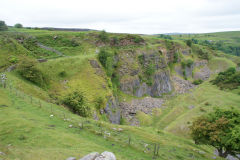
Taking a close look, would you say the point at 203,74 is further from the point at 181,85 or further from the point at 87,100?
the point at 87,100

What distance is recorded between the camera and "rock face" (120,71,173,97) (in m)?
62.6

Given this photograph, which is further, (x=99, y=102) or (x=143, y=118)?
(x=143, y=118)

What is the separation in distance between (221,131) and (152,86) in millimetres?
47103

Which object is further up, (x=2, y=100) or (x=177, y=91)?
(x=2, y=100)

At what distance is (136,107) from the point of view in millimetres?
57156

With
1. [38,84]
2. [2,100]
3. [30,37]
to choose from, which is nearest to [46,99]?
[38,84]

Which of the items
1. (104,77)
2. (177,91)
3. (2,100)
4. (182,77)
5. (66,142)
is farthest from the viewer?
(182,77)

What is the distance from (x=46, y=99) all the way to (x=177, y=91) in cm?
6122

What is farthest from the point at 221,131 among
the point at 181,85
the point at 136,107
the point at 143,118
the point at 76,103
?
the point at 181,85

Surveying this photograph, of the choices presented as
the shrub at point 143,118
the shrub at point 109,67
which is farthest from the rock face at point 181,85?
the shrub at point 109,67

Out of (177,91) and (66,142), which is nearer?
(66,142)

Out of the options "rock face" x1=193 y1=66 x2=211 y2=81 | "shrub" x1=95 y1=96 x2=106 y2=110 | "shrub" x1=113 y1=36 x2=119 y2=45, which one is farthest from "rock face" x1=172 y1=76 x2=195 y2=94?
"shrub" x1=95 y1=96 x2=106 y2=110

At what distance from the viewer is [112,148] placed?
20453 millimetres

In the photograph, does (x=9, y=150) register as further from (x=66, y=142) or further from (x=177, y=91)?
(x=177, y=91)
